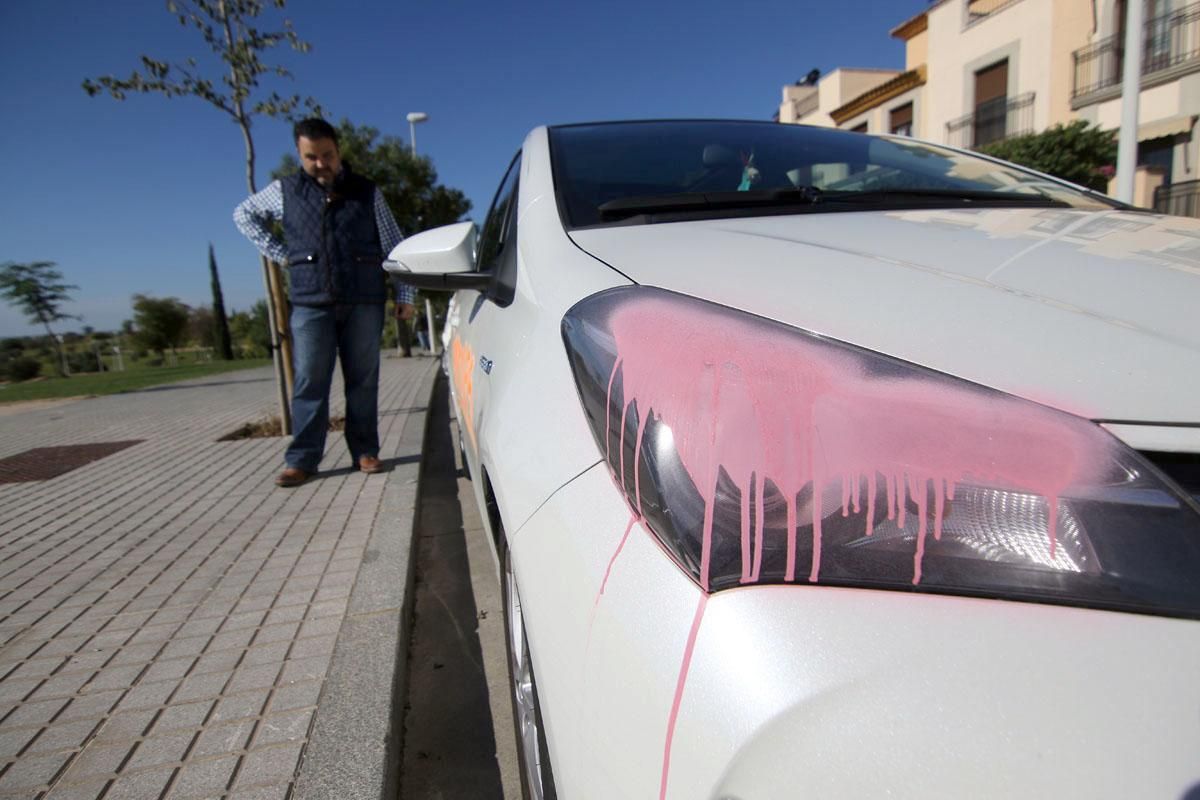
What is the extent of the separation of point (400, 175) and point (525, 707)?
1589 centimetres

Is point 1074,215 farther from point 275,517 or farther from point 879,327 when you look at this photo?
point 275,517

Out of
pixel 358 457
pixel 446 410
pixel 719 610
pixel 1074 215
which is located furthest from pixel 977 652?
pixel 446 410

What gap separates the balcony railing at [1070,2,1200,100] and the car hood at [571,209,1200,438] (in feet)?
48.2

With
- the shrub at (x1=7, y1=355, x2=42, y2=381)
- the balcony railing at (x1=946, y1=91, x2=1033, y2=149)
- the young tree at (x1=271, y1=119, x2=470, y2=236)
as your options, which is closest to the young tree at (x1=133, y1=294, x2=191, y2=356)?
the shrub at (x1=7, y1=355, x2=42, y2=381)

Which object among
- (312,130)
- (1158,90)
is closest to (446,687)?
(312,130)

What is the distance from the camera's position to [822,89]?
874 inches

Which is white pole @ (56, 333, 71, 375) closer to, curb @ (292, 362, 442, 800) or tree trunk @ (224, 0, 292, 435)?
tree trunk @ (224, 0, 292, 435)

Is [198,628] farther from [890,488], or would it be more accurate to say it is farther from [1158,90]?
[1158,90]

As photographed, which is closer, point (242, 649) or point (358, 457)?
point (242, 649)

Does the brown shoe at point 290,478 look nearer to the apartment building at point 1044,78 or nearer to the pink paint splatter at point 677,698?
the pink paint splatter at point 677,698

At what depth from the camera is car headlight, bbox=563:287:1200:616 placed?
593 mm

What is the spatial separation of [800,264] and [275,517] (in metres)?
3.10

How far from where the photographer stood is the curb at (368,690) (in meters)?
1.45

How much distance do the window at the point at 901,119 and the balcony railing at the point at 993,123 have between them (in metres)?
2.00
